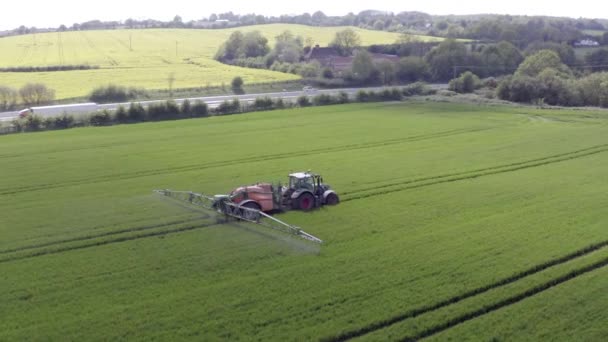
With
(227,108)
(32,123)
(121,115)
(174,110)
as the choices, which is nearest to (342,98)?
(227,108)

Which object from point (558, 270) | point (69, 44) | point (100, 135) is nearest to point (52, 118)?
point (100, 135)

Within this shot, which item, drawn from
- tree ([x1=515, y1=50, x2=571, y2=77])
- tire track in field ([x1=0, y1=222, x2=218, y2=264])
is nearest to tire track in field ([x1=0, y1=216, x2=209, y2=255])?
tire track in field ([x1=0, y1=222, x2=218, y2=264])

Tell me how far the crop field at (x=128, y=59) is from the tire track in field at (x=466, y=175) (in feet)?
210

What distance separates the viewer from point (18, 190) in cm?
3441

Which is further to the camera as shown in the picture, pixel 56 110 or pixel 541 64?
pixel 541 64

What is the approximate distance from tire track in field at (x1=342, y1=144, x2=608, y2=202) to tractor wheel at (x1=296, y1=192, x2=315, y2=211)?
86.4 inches

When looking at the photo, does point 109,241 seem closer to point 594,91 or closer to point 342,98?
point 342,98

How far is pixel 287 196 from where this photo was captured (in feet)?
97.0

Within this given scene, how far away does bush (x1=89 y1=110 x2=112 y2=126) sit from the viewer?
205ft

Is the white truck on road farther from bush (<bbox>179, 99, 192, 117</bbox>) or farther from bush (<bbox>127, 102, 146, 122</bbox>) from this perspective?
bush (<bbox>179, 99, 192, 117</bbox>)

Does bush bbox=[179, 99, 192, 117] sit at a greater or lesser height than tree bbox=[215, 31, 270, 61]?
lesser

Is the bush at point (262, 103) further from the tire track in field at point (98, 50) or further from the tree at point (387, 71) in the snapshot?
A: the tire track in field at point (98, 50)

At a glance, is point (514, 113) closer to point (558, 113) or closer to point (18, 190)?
point (558, 113)

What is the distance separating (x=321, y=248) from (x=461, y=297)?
6.22 meters
